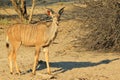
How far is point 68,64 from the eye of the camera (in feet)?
42.0

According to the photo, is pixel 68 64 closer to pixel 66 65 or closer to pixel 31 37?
pixel 66 65

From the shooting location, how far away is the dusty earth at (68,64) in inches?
441

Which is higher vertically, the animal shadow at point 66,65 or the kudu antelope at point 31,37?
the kudu antelope at point 31,37

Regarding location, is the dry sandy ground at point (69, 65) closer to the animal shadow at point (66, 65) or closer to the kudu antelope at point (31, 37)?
the animal shadow at point (66, 65)

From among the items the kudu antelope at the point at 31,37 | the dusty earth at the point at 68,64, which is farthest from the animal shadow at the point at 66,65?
the kudu antelope at the point at 31,37

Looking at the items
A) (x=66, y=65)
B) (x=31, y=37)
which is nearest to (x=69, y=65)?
(x=66, y=65)

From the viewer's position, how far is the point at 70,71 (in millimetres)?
11844

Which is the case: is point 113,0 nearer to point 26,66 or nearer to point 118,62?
point 118,62

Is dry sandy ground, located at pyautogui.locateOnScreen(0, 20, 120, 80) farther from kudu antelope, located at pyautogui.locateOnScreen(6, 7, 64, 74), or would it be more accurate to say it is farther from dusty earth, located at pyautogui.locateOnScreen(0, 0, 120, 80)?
kudu antelope, located at pyautogui.locateOnScreen(6, 7, 64, 74)

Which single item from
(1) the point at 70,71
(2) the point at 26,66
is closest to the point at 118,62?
(1) the point at 70,71

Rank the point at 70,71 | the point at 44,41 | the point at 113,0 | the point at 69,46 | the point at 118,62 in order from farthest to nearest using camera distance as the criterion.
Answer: the point at 69,46 → the point at 113,0 → the point at 118,62 → the point at 70,71 → the point at 44,41

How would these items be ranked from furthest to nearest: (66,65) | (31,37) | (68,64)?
(68,64) < (66,65) < (31,37)

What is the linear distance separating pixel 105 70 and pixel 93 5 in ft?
12.0

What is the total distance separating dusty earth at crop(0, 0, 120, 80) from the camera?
11.2 metres
